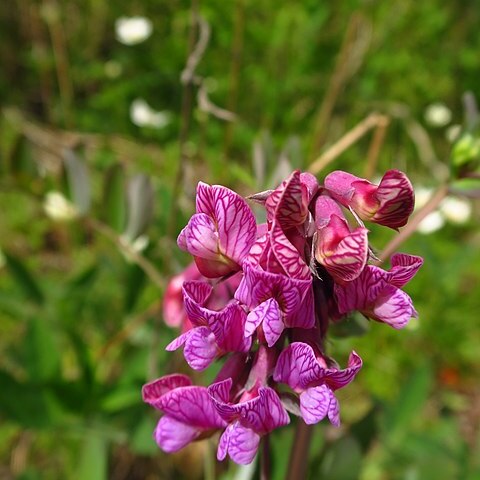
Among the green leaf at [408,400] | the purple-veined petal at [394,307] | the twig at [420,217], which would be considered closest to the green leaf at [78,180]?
the twig at [420,217]

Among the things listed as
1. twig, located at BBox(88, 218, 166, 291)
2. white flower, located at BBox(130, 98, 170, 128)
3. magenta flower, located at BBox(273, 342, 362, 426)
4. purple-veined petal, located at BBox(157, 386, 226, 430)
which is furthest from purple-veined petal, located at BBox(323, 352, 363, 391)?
white flower, located at BBox(130, 98, 170, 128)

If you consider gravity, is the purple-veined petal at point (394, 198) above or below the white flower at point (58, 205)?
above

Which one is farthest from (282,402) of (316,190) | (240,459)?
(316,190)

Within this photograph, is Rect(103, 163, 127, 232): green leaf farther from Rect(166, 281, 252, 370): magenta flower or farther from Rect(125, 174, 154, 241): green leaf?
Rect(166, 281, 252, 370): magenta flower

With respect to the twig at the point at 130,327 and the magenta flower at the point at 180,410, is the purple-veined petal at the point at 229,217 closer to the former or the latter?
the magenta flower at the point at 180,410

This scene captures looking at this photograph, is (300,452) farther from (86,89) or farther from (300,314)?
(86,89)

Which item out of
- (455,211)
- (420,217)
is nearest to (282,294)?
(420,217)

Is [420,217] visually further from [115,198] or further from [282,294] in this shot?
[115,198]
